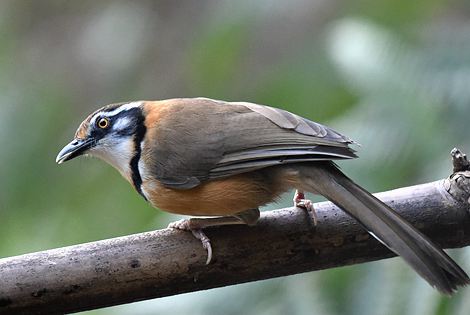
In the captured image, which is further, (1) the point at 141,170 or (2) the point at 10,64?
(2) the point at 10,64

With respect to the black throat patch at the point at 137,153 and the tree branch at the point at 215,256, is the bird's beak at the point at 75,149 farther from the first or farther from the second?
the tree branch at the point at 215,256

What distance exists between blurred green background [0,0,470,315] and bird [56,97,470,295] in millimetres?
598

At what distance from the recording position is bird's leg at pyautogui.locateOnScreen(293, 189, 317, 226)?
164 inches

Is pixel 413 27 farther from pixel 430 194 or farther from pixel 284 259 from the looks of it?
pixel 284 259

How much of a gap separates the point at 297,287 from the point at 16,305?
1.55 m

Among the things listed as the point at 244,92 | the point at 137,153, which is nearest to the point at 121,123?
the point at 137,153

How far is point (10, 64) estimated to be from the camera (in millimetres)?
7230

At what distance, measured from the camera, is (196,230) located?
13.8ft

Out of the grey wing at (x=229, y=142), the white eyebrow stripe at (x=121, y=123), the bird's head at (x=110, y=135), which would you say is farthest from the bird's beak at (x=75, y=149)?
the grey wing at (x=229, y=142)

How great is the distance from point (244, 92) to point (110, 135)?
2.62m

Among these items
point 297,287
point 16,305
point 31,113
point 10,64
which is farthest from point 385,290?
point 10,64

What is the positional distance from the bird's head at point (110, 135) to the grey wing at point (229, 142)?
149 mm

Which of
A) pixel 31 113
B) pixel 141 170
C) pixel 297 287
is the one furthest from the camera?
pixel 31 113

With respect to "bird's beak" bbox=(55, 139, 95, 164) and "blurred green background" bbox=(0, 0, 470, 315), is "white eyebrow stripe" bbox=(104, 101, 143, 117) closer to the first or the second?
"bird's beak" bbox=(55, 139, 95, 164)
